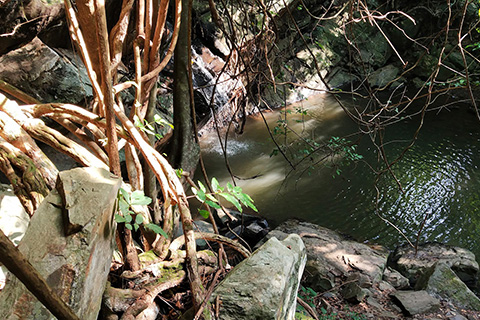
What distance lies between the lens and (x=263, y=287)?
157 centimetres

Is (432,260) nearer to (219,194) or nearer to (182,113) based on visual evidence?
(182,113)

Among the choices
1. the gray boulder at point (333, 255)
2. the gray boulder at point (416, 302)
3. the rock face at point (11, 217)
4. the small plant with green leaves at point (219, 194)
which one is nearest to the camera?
the small plant with green leaves at point (219, 194)

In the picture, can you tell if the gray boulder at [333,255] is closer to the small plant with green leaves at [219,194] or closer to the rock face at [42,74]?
the small plant with green leaves at [219,194]

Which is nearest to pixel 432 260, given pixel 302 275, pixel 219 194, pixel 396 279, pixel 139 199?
→ pixel 396 279

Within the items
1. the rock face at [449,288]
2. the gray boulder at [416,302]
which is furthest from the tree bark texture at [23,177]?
the rock face at [449,288]

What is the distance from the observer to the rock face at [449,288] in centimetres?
362

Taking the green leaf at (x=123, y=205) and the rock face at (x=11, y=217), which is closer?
the green leaf at (x=123, y=205)

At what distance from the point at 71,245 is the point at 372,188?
624cm

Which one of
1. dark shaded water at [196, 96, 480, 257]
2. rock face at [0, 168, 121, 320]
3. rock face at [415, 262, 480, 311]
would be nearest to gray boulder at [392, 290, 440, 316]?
rock face at [415, 262, 480, 311]

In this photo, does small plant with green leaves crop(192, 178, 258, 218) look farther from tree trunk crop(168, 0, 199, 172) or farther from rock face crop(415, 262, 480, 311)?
rock face crop(415, 262, 480, 311)

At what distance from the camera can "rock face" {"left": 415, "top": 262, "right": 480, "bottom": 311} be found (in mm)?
3625

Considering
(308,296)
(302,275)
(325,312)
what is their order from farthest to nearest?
(302,275), (308,296), (325,312)

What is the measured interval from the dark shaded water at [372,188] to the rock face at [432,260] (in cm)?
41

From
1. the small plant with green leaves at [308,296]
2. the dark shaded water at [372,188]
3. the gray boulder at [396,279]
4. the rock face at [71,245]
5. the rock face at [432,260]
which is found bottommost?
the gray boulder at [396,279]
